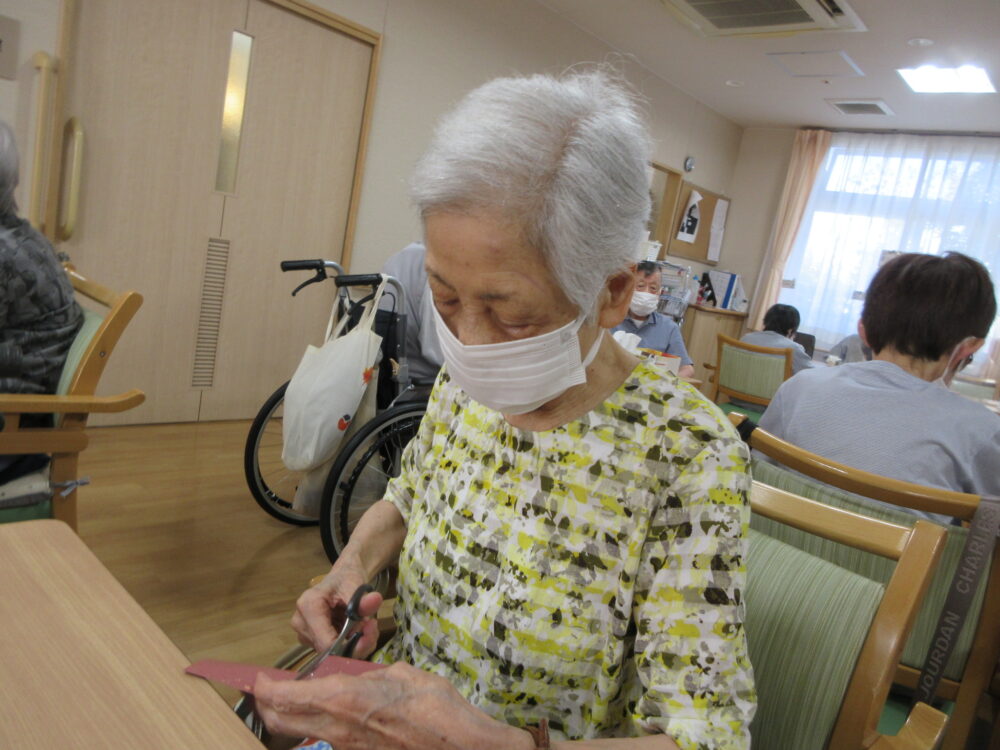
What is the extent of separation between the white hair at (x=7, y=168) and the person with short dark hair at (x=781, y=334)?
3.46 metres

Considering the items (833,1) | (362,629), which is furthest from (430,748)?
(833,1)

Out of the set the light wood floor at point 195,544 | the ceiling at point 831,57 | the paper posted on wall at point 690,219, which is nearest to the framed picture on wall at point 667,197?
the paper posted on wall at point 690,219

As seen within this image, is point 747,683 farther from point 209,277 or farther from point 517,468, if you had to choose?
point 209,277

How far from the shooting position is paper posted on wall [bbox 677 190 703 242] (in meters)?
6.23

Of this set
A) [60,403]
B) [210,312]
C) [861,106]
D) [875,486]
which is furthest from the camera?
[861,106]

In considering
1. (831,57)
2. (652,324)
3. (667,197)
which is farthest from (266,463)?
(667,197)

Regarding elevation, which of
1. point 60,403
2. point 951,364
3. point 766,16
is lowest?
point 60,403

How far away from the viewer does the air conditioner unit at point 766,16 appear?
366 cm

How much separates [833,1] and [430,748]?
4.20 m

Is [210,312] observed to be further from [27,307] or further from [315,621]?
[315,621]

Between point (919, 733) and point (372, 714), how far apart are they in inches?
25.3

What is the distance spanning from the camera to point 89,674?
55cm

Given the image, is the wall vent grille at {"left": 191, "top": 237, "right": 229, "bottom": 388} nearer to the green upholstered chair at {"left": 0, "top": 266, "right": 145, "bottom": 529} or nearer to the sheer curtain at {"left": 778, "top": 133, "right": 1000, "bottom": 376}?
the green upholstered chair at {"left": 0, "top": 266, "right": 145, "bottom": 529}

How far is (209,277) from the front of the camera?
332 centimetres
